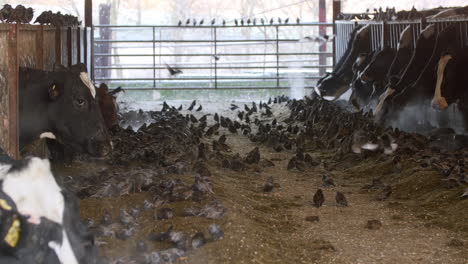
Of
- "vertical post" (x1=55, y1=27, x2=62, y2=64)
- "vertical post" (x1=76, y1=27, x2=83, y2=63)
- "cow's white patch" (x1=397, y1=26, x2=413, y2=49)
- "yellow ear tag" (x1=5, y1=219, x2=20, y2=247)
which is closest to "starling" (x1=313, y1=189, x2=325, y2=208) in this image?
"vertical post" (x1=55, y1=27, x2=62, y2=64)

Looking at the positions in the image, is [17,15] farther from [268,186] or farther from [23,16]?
[268,186]

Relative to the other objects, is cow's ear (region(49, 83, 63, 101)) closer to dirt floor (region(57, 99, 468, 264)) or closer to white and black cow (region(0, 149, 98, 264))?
dirt floor (region(57, 99, 468, 264))

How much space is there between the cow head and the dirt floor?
34 centimetres

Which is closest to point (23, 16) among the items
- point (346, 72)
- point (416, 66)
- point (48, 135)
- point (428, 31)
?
point (48, 135)

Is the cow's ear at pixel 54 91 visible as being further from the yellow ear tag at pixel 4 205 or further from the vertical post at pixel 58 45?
the yellow ear tag at pixel 4 205

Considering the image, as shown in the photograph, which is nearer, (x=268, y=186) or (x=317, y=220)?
(x=317, y=220)

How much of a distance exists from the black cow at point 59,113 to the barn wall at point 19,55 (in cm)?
24

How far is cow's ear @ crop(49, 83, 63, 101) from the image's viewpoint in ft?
22.7

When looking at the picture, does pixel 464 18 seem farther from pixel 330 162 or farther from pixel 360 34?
pixel 360 34

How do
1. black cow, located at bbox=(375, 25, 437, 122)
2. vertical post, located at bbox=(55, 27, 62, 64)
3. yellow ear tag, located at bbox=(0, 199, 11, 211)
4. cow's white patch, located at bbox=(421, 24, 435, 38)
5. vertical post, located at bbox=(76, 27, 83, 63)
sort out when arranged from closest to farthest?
yellow ear tag, located at bbox=(0, 199, 11, 211) → vertical post, located at bbox=(55, 27, 62, 64) → black cow, located at bbox=(375, 25, 437, 122) → cow's white patch, located at bbox=(421, 24, 435, 38) → vertical post, located at bbox=(76, 27, 83, 63)

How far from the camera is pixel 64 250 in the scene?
2.36 metres

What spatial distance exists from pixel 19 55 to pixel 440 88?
475 centimetres

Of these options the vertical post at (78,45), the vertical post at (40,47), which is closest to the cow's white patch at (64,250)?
the vertical post at (40,47)

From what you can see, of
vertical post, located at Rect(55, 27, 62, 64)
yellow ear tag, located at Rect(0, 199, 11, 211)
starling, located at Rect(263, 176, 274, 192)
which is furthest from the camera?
vertical post, located at Rect(55, 27, 62, 64)
